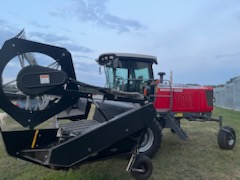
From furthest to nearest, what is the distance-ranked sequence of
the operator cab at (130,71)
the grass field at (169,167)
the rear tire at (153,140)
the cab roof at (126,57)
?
the operator cab at (130,71) → the cab roof at (126,57) → the rear tire at (153,140) → the grass field at (169,167)

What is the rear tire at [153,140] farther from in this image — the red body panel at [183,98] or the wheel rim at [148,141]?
the red body panel at [183,98]

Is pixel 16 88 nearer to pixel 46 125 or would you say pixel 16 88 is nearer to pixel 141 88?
pixel 46 125

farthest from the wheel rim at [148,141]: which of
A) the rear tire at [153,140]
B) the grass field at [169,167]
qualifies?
the grass field at [169,167]

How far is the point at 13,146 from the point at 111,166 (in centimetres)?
216

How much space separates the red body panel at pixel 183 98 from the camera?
21.5ft

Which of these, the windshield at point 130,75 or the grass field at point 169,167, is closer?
the grass field at point 169,167

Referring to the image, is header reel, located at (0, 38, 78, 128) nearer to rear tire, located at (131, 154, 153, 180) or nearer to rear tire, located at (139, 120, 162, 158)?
rear tire, located at (131, 154, 153, 180)

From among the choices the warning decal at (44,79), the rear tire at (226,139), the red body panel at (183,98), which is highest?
the warning decal at (44,79)

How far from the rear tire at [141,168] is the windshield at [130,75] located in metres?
2.78

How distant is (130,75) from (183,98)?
5.29 feet

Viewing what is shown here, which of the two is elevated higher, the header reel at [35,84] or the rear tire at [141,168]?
the header reel at [35,84]

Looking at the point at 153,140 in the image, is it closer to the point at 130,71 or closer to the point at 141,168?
the point at 130,71

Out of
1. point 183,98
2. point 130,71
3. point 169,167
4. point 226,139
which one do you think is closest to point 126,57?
point 130,71

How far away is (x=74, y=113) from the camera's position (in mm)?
4938
